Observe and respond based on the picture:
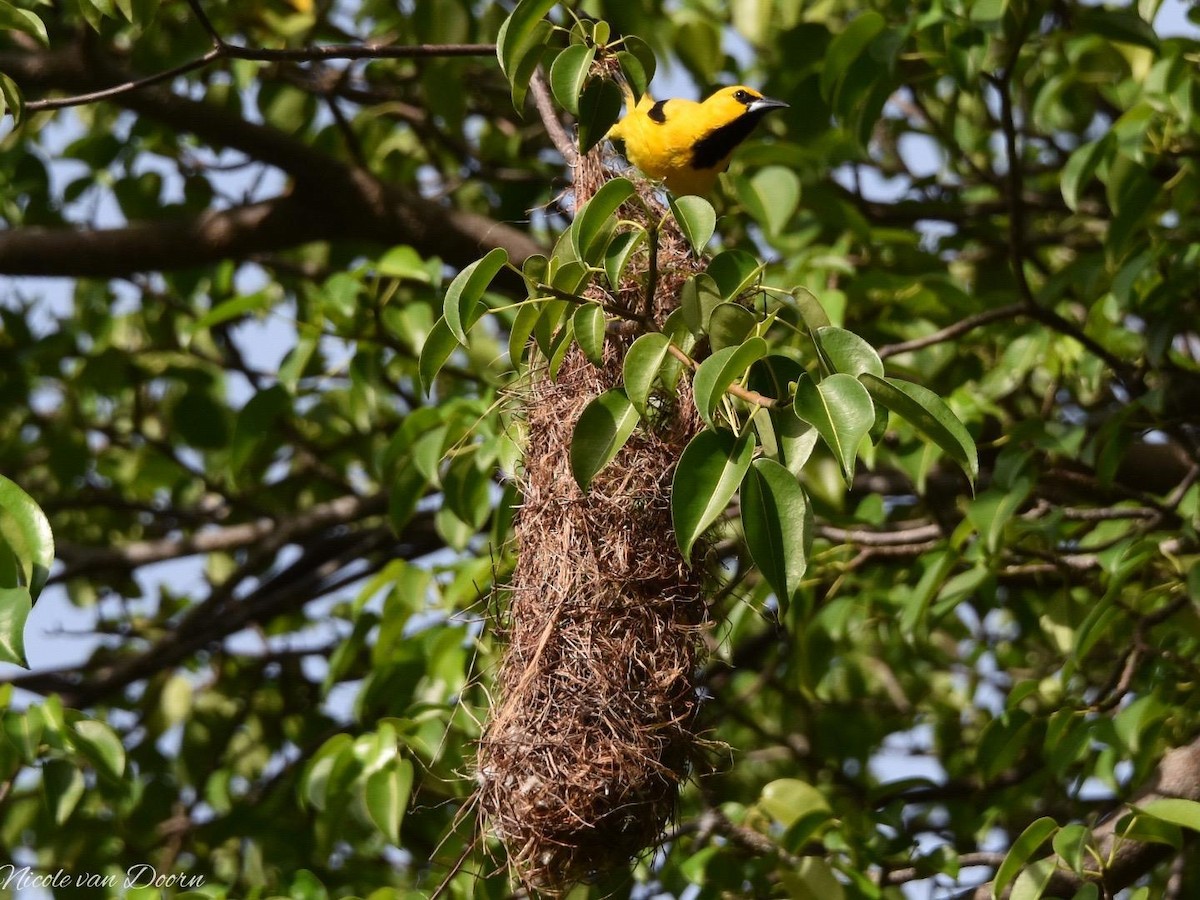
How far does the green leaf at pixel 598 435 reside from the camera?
5.07 feet

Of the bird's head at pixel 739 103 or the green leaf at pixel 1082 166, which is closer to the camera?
the green leaf at pixel 1082 166

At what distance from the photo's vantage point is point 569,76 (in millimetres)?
1740


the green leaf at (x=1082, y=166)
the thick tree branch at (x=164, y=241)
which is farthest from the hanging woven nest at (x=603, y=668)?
the thick tree branch at (x=164, y=241)

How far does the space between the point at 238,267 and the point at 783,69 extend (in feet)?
5.06

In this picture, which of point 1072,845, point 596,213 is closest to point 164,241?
point 596,213

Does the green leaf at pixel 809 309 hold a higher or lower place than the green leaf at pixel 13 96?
lower

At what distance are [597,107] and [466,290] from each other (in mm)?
363

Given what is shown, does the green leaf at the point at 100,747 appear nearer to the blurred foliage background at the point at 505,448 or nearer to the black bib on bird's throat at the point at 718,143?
the blurred foliage background at the point at 505,448

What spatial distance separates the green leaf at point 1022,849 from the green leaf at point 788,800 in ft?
1.99

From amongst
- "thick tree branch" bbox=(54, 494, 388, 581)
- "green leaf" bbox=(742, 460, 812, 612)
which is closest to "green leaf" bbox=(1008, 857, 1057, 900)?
"green leaf" bbox=(742, 460, 812, 612)

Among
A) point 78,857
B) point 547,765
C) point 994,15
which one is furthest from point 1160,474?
point 78,857

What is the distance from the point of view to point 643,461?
6.61 feet

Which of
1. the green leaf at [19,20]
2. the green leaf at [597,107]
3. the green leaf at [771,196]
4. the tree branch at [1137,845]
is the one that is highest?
the green leaf at [19,20]

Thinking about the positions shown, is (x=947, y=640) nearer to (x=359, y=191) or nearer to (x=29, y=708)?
(x=359, y=191)
